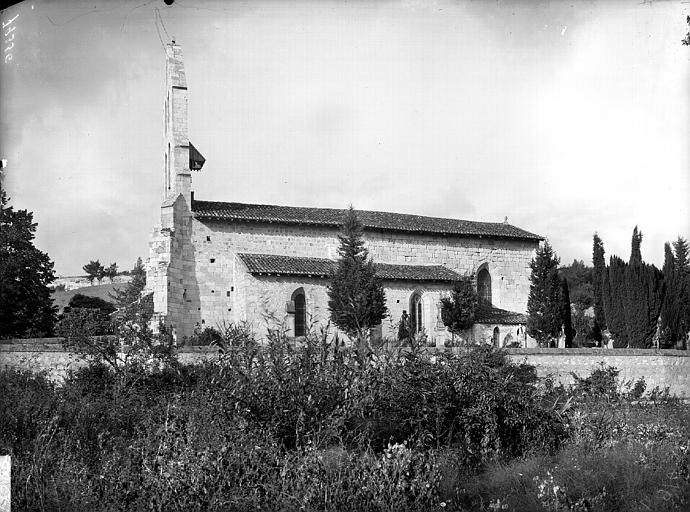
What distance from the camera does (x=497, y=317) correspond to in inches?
1372

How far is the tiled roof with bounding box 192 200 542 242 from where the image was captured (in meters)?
33.0

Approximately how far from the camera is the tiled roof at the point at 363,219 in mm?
33031

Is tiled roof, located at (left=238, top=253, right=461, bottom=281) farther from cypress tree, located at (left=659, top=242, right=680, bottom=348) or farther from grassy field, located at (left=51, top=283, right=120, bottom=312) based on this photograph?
grassy field, located at (left=51, top=283, right=120, bottom=312)

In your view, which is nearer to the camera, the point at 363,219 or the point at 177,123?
the point at 177,123

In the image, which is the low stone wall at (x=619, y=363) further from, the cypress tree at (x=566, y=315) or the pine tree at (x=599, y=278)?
the pine tree at (x=599, y=278)

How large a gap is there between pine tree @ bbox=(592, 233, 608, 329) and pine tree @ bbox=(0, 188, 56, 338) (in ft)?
77.1

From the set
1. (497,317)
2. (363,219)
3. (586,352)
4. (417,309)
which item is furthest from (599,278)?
(586,352)

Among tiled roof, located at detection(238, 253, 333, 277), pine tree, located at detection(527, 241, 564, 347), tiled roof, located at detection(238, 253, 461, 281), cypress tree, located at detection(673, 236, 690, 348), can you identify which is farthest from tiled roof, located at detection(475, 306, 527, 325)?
tiled roof, located at detection(238, 253, 333, 277)

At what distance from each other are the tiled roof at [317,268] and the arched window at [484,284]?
2283 millimetres

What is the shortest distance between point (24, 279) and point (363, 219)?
48.2 ft

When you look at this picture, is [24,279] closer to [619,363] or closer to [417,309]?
[417,309]

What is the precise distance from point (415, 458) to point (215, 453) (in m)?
2.65

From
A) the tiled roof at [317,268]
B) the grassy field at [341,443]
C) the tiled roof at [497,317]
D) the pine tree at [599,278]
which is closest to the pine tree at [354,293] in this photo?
the tiled roof at [317,268]

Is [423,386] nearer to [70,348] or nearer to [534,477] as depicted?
[534,477]
